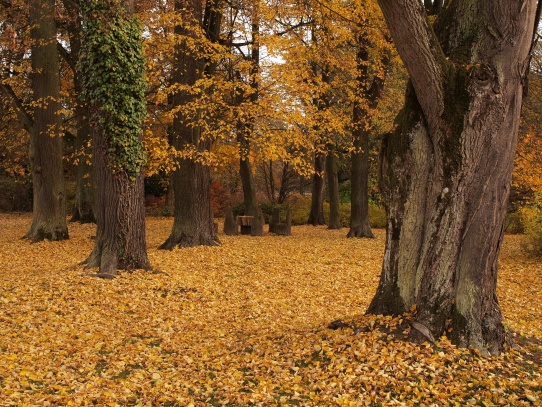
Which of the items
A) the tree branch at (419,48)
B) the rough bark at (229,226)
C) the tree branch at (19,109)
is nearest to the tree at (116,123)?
the tree branch at (419,48)

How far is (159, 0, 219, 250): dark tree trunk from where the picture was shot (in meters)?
13.2

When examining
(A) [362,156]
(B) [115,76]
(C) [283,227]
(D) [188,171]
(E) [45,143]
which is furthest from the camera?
(C) [283,227]

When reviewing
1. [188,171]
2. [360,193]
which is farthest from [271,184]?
[188,171]

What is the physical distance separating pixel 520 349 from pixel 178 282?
5.63 m

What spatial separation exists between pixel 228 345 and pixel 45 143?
10.7 metres

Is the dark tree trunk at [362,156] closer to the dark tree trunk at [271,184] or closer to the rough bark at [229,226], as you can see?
the rough bark at [229,226]

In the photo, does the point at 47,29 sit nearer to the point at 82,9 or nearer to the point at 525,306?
the point at 82,9

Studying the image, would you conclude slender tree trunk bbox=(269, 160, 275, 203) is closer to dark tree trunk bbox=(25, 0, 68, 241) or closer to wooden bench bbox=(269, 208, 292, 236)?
wooden bench bbox=(269, 208, 292, 236)

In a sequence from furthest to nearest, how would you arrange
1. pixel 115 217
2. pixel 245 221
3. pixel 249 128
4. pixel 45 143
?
1. pixel 245 221
2. pixel 249 128
3. pixel 45 143
4. pixel 115 217

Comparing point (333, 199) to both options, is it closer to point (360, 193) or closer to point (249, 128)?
point (360, 193)

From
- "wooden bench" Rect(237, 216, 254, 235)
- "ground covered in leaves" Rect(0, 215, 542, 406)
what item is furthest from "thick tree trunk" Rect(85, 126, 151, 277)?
"wooden bench" Rect(237, 216, 254, 235)

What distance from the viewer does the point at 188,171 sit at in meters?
13.3

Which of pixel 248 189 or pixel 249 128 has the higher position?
pixel 249 128

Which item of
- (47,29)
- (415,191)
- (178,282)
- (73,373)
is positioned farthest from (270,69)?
(73,373)
